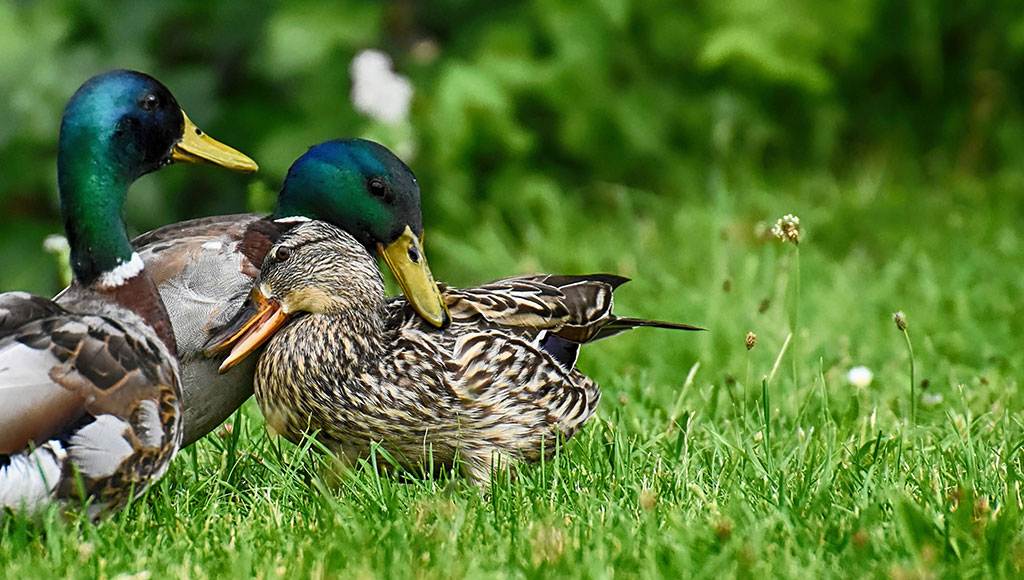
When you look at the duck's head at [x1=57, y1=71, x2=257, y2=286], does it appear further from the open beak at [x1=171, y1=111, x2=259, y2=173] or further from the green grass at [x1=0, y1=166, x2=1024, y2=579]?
the green grass at [x1=0, y1=166, x2=1024, y2=579]

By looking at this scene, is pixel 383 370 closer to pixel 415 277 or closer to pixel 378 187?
pixel 415 277

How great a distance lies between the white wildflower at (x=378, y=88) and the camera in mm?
5641

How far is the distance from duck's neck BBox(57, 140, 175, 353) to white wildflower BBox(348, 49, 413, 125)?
225cm

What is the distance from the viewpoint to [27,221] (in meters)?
6.79

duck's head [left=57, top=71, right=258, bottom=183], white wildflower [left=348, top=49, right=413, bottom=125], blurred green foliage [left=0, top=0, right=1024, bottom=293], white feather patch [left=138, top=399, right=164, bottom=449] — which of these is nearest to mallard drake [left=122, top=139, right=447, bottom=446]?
duck's head [left=57, top=71, right=258, bottom=183]

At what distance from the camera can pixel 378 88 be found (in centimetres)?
567

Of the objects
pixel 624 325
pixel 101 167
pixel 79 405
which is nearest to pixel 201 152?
pixel 101 167

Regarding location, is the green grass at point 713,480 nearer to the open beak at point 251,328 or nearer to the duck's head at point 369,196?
the open beak at point 251,328

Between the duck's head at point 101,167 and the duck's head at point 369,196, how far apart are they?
1.85ft

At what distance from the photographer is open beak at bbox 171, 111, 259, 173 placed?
3.74 m

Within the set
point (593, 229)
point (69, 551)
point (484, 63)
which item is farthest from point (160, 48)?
point (69, 551)

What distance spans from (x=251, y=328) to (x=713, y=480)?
128 cm

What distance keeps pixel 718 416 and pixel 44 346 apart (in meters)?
2.06

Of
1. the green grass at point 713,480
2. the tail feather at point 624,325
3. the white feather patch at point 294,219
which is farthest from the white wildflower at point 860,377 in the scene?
the white feather patch at point 294,219
